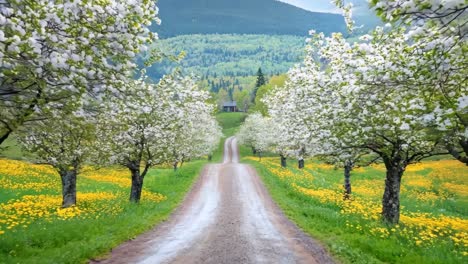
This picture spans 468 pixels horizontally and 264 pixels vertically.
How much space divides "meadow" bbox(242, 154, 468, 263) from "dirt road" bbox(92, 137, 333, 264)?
3.35ft

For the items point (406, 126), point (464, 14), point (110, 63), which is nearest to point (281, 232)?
point (406, 126)

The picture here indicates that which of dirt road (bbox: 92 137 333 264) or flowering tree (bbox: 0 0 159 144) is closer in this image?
flowering tree (bbox: 0 0 159 144)

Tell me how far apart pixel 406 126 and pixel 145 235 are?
11450 millimetres

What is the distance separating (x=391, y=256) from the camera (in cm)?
1295

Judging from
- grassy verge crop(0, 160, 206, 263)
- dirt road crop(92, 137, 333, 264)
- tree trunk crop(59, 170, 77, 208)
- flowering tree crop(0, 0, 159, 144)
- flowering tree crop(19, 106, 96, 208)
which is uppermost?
flowering tree crop(0, 0, 159, 144)

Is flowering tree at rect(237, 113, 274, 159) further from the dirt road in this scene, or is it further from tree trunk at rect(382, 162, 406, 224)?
tree trunk at rect(382, 162, 406, 224)

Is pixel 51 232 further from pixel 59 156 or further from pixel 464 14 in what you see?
pixel 464 14

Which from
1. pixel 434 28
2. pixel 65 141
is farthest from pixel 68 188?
pixel 434 28

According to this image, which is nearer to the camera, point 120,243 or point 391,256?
point 391,256

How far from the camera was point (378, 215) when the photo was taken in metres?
21.2

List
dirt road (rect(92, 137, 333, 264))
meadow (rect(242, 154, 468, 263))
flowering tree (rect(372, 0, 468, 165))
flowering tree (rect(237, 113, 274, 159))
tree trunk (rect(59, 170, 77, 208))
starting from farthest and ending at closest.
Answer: flowering tree (rect(237, 113, 274, 159))
tree trunk (rect(59, 170, 77, 208))
meadow (rect(242, 154, 468, 263))
dirt road (rect(92, 137, 333, 264))
flowering tree (rect(372, 0, 468, 165))

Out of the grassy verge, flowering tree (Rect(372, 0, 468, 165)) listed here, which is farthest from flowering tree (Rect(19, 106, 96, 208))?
flowering tree (Rect(372, 0, 468, 165))

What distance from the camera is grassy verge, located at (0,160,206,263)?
12648mm

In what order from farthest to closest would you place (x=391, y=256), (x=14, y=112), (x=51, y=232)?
1. (x=51, y=232)
2. (x=391, y=256)
3. (x=14, y=112)
